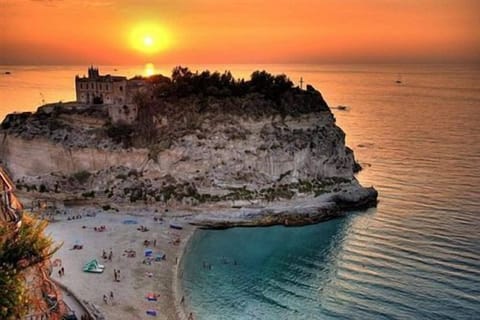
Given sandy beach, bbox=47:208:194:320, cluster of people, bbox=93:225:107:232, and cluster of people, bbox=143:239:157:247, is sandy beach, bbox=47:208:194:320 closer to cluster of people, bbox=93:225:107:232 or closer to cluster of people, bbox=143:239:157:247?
cluster of people, bbox=143:239:157:247

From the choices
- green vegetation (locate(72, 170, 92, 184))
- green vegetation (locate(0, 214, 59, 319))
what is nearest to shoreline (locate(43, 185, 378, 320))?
green vegetation (locate(72, 170, 92, 184))

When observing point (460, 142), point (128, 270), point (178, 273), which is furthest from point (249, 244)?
point (460, 142)

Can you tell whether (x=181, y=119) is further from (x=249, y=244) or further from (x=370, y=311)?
(x=370, y=311)

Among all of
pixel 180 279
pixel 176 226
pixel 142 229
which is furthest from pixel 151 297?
pixel 176 226

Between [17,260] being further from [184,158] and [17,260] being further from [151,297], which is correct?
[184,158]

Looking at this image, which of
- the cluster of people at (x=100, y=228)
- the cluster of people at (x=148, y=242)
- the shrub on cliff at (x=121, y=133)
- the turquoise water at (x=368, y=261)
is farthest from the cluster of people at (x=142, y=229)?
the shrub on cliff at (x=121, y=133)

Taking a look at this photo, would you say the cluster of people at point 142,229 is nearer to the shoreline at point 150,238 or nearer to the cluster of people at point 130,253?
the shoreline at point 150,238
